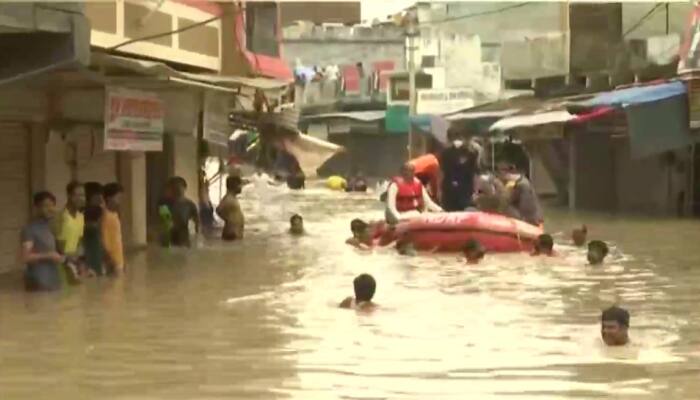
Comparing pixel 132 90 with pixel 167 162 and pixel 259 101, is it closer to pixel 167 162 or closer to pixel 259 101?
pixel 167 162

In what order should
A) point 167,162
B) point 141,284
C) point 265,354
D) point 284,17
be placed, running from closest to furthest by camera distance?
point 265,354
point 141,284
point 167,162
point 284,17

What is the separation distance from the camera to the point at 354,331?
10.3 m

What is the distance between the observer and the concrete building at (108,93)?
42.7 ft

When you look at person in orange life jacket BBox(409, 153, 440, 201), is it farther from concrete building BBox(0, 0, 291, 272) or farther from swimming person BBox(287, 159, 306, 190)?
swimming person BBox(287, 159, 306, 190)

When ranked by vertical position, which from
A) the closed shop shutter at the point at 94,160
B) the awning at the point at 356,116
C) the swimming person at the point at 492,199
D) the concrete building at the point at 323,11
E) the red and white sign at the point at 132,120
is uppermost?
the concrete building at the point at 323,11

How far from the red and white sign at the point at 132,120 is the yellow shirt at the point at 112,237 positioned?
138 centimetres

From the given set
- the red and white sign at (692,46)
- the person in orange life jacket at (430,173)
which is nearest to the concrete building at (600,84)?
the red and white sign at (692,46)

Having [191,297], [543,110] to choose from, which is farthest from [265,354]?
[543,110]

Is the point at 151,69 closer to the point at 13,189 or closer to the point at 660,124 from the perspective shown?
the point at 13,189

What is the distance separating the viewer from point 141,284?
14.5 metres

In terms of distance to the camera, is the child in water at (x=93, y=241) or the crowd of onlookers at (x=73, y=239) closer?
the crowd of onlookers at (x=73, y=239)

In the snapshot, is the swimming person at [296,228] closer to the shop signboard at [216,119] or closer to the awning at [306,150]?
the shop signboard at [216,119]

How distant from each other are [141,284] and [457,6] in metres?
40.4

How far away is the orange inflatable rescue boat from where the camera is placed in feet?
57.0
